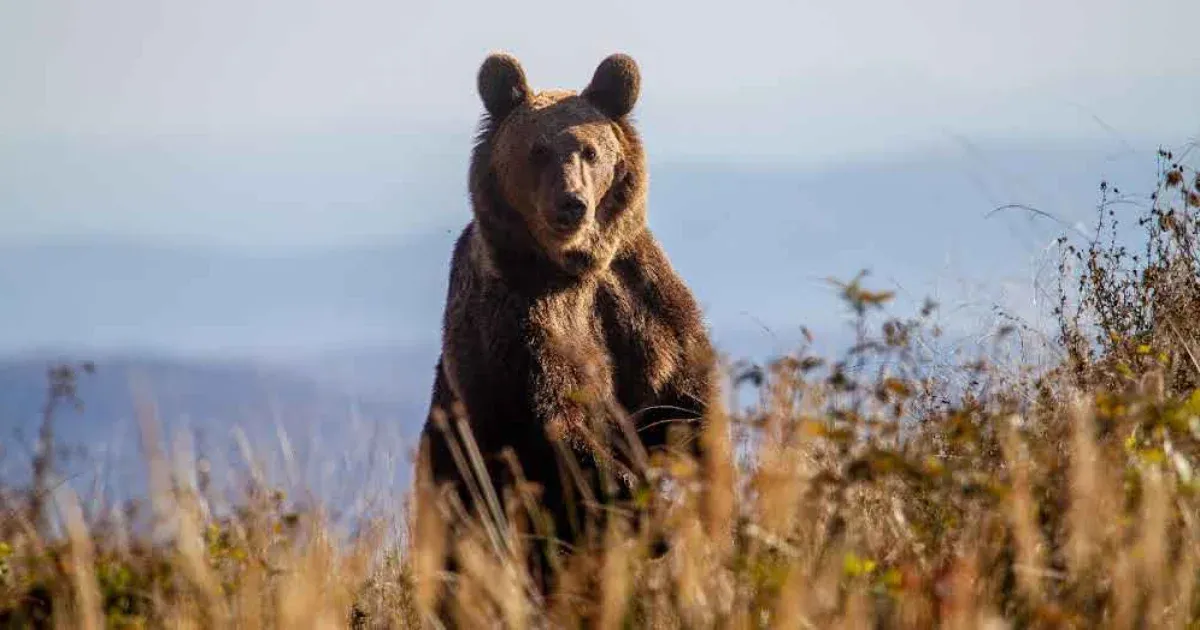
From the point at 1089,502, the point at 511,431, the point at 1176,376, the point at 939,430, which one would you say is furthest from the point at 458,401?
the point at 1089,502

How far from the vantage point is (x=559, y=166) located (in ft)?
21.3

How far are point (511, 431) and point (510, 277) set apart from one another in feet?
1.87

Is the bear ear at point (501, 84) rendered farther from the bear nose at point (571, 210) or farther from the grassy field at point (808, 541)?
the grassy field at point (808, 541)

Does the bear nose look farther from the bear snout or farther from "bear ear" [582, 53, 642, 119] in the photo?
"bear ear" [582, 53, 642, 119]

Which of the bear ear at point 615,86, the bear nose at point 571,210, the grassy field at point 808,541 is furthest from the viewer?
the bear ear at point 615,86

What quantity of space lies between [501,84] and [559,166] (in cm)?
64

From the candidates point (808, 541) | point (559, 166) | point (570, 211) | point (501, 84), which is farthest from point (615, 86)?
point (808, 541)

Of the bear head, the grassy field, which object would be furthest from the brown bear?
the grassy field

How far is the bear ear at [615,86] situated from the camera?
693 cm

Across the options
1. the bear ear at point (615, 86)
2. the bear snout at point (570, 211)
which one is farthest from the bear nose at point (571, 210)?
the bear ear at point (615, 86)

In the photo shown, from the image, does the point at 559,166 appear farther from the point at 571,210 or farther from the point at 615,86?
the point at 615,86

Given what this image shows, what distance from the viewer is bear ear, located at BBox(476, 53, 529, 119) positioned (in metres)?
6.93

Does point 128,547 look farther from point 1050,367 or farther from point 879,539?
point 1050,367

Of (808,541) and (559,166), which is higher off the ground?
(559,166)
